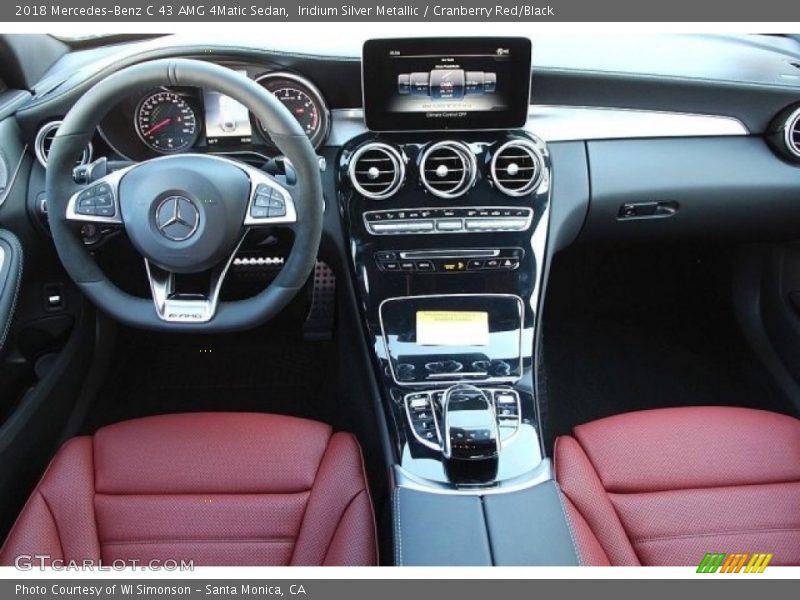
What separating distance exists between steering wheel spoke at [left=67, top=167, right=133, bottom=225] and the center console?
52 cm

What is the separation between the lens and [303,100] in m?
1.70

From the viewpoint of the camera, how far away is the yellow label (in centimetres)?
166

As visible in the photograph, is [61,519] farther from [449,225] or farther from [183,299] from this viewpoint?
[449,225]

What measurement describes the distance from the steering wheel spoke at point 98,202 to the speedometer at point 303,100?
1.32ft

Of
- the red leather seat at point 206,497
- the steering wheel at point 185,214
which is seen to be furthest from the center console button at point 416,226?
the red leather seat at point 206,497

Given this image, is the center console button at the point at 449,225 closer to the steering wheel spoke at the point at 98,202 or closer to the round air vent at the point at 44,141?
the steering wheel spoke at the point at 98,202

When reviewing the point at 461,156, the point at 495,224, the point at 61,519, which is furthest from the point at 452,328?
the point at 61,519

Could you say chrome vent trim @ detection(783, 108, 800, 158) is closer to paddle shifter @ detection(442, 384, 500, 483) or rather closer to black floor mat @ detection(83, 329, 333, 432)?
paddle shifter @ detection(442, 384, 500, 483)

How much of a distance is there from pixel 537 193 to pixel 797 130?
684 millimetres

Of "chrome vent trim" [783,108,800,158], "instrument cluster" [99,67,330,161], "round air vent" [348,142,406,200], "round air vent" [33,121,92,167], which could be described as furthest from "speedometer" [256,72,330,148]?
"chrome vent trim" [783,108,800,158]

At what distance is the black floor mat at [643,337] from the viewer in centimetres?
228

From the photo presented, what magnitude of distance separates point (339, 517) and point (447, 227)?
0.69 metres
